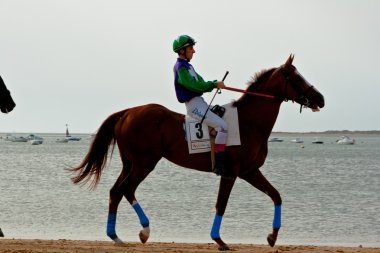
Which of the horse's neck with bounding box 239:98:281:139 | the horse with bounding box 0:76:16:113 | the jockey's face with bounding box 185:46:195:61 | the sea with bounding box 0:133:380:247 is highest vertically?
the jockey's face with bounding box 185:46:195:61

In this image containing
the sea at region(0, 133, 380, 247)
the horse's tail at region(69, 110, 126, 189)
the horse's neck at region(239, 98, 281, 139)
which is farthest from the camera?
the sea at region(0, 133, 380, 247)

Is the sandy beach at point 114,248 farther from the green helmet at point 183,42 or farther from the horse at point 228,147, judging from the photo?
the green helmet at point 183,42

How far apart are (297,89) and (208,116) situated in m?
1.38

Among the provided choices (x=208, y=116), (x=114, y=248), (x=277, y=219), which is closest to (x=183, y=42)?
(x=208, y=116)

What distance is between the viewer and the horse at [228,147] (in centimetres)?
1200

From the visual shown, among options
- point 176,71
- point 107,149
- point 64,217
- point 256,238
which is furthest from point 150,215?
point 176,71

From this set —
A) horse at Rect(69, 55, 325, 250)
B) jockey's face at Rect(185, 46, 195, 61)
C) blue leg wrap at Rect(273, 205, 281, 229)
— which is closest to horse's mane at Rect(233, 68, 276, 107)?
horse at Rect(69, 55, 325, 250)

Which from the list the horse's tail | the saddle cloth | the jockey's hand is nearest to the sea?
the horse's tail

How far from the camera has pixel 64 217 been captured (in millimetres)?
22156

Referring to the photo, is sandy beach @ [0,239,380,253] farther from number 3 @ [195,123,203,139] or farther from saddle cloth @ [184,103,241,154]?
number 3 @ [195,123,203,139]

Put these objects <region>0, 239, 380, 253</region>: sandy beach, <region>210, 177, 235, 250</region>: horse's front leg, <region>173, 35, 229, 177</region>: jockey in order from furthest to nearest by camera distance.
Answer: <region>210, 177, 235, 250</region>: horse's front leg → <region>173, 35, 229, 177</region>: jockey → <region>0, 239, 380, 253</region>: sandy beach

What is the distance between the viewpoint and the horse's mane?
40.0 feet

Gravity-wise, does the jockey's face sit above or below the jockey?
above

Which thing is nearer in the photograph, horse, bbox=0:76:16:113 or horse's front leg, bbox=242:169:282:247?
horse, bbox=0:76:16:113
